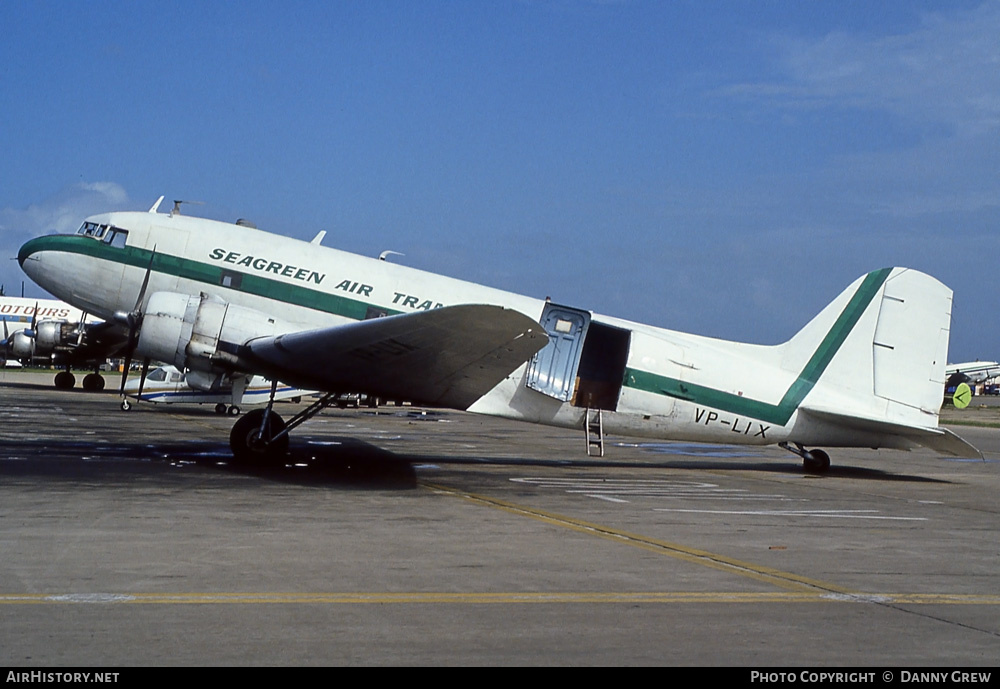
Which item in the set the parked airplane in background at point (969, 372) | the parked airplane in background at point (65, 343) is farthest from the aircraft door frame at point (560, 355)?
the parked airplane in background at point (65, 343)

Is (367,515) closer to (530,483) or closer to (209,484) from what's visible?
(209,484)

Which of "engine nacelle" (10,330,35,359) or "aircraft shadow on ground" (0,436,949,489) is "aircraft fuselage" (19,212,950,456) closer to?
"aircraft shadow on ground" (0,436,949,489)

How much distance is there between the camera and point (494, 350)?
1345cm

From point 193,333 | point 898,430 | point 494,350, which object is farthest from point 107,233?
point 898,430

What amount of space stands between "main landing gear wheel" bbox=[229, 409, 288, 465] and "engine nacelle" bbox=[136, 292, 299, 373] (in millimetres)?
1180

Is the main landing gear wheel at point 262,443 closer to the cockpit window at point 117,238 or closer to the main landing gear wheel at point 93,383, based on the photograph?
the cockpit window at point 117,238

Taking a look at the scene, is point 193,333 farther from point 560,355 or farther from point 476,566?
point 476,566

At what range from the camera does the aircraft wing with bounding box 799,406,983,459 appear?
1668cm

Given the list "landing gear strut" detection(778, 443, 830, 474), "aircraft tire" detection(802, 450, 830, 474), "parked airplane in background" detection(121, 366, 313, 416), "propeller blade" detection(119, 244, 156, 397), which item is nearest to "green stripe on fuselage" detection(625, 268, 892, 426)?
"landing gear strut" detection(778, 443, 830, 474)

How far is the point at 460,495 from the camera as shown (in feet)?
42.3

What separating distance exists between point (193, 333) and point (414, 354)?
378cm

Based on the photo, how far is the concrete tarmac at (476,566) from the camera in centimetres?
543

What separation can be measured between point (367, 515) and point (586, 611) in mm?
4703
